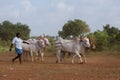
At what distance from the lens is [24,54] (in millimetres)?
30016

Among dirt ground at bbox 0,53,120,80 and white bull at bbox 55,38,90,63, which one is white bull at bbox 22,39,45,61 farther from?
dirt ground at bbox 0,53,120,80

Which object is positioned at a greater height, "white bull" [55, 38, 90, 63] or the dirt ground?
"white bull" [55, 38, 90, 63]

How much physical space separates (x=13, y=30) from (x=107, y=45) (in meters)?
43.9

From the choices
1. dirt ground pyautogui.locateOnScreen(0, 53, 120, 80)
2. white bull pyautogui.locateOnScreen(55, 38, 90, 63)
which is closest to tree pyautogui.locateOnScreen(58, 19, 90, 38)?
white bull pyautogui.locateOnScreen(55, 38, 90, 63)

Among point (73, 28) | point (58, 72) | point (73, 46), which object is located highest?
point (73, 28)

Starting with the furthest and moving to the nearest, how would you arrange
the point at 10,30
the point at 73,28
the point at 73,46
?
the point at 10,30 < the point at 73,28 < the point at 73,46

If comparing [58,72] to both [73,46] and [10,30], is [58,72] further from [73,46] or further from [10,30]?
[10,30]

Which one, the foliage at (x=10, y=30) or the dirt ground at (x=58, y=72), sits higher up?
the foliage at (x=10, y=30)

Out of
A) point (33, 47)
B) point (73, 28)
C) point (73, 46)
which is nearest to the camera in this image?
point (73, 46)

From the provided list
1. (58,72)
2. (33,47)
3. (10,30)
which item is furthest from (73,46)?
(10,30)

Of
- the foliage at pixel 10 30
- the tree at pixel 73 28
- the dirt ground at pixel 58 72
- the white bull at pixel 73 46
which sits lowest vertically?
the dirt ground at pixel 58 72

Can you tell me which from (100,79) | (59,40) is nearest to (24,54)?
(59,40)

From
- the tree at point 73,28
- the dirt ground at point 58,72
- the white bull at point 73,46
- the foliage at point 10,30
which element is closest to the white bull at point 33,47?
the white bull at point 73,46

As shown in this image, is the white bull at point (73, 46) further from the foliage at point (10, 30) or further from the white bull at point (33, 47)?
the foliage at point (10, 30)
